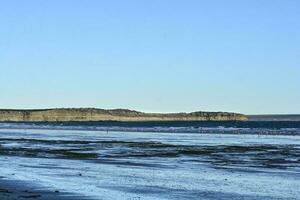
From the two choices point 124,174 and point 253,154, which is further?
point 253,154

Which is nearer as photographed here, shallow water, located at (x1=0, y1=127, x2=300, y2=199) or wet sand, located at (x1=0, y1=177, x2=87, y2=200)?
wet sand, located at (x1=0, y1=177, x2=87, y2=200)

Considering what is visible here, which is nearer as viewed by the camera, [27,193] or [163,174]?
[27,193]

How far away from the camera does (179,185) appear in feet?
79.4

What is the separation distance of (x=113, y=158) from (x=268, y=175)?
44.0 ft

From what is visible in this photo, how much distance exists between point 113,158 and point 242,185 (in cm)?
1637

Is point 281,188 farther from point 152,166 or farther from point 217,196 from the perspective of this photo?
point 152,166

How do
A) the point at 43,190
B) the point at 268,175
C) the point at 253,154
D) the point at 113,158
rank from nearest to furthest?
the point at 43,190 → the point at 268,175 → the point at 113,158 → the point at 253,154

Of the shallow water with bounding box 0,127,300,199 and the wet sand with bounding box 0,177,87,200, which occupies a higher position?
the shallow water with bounding box 0,127,300,199

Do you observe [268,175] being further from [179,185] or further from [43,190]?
[43,190]

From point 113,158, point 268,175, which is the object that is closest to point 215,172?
point 268,175

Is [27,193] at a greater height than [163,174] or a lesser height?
lesser

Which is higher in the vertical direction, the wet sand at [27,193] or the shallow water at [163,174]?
the shallow water at [163,174]

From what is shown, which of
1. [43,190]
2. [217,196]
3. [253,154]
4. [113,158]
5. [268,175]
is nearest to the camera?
[217,196]

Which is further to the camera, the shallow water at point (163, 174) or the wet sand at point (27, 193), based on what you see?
the shallow water at point (163, 174)
